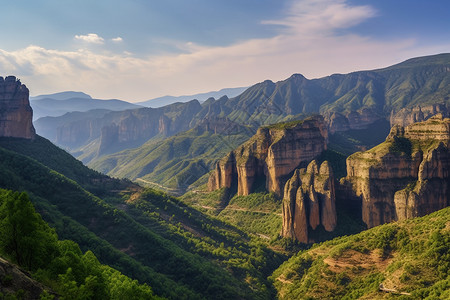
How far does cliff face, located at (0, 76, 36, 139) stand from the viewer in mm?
104188

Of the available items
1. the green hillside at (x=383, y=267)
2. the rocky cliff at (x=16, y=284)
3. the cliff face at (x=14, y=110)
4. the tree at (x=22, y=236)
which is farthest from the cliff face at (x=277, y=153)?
the rocky cliff at (x=16, y=284)

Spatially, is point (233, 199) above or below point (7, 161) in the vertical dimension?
below

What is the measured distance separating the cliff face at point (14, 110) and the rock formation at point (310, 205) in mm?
79761

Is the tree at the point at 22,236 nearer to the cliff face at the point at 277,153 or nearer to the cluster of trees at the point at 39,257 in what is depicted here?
the cluster of trees at the point at 39,257

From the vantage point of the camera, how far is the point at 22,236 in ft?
93.8

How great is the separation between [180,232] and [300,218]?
90.6 feet

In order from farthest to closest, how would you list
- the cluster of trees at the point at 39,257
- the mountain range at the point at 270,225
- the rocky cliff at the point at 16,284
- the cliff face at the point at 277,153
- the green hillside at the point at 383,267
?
the cliff face at the point at 277,153 → the mountain range at the point at 270,225 → the green hillside at the point at 383,267 → the cluster of trees at the point at 39,257 → the rocky cliff at the point at 16,284

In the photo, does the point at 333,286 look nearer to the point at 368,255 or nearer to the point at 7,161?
Result: the point at 368,255

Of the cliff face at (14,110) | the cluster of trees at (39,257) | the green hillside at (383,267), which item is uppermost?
the cliff face at (14,110)

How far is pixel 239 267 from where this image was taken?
6994 cm

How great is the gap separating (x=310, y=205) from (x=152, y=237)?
36.8 m

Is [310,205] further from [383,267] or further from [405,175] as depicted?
[383,267]

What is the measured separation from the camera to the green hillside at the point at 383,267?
48.5 meters

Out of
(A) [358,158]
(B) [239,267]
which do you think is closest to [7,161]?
(B) [239,267]
